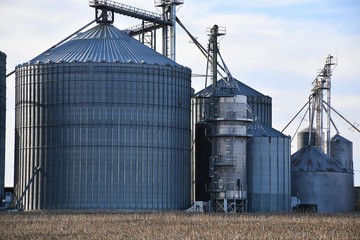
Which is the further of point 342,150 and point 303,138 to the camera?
point 342,150

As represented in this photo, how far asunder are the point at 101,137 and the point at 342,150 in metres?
52.9

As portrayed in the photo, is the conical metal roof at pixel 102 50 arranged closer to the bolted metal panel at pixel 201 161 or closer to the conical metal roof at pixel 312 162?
the bolted metal panel at pixel 201 161

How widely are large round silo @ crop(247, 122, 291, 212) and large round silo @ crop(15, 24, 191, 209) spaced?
28.0 feet

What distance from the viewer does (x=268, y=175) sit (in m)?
123

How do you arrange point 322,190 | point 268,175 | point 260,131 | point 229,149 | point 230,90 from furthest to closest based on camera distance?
point 322,190 → point 260,131 → point 268,175 → point 230,90 → point 229,149

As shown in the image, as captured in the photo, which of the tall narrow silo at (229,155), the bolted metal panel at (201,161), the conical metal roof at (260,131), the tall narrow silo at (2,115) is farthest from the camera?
the bolted metal panel at (201,161)

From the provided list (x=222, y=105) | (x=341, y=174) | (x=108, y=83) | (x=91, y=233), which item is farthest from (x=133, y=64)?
(x=91, y=233)

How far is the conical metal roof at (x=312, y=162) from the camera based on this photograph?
Answer: 133250mm

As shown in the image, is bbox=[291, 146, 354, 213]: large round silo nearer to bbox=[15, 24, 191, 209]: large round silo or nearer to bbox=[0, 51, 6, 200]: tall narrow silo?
bbox=[15, 24, 191, 209]: large round silo

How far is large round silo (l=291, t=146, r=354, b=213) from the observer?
132 metres

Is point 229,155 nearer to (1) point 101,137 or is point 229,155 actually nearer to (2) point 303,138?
(1) point 101,137

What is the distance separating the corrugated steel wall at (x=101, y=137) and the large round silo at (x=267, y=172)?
942 cm

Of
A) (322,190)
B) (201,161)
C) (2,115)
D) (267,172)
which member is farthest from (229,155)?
(2,115)

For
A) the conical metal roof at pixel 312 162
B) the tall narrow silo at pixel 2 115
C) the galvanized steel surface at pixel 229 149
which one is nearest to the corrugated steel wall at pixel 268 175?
the galvanized steel surface at pixel 229 149
